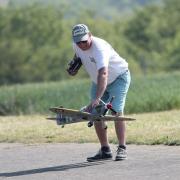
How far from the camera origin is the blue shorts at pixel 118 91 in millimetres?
10188

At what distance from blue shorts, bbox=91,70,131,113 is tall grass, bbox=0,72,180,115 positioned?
948cm

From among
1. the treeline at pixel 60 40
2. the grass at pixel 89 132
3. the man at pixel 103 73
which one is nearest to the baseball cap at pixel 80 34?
the man at pixel 103 73

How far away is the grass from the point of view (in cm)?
1226

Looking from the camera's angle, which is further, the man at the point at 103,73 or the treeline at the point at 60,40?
the treeline at the point at 60,40

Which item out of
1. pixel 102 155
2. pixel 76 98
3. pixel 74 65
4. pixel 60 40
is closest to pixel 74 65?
pixel 74 65

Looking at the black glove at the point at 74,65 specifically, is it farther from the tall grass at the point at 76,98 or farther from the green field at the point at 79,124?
the tall grass at the point at 76,98

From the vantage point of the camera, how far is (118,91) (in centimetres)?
1024

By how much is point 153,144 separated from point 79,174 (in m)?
2.60

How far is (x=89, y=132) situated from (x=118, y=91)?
3506 mm

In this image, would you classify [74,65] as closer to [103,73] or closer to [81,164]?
[103,73]

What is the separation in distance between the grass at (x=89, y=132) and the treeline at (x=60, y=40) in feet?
183

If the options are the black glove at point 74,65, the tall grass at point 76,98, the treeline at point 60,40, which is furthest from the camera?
the treeline at point 60,40

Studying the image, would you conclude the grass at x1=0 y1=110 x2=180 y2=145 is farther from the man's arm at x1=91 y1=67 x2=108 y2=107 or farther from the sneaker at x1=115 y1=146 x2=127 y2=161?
the man's arm at x1=91 y1=67 x2=108 y2=107

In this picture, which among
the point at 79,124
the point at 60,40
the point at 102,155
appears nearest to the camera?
the point at 102,155
